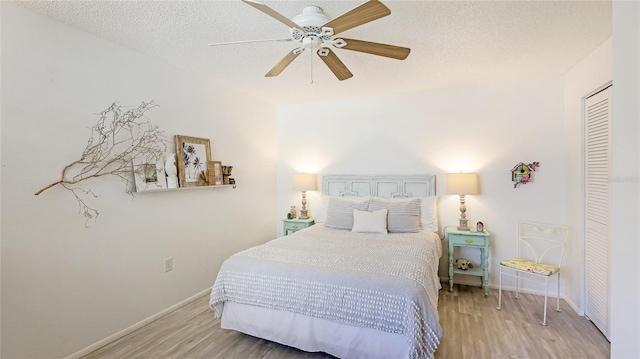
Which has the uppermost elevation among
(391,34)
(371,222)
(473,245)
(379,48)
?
(391,34)

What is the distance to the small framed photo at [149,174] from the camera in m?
2.51

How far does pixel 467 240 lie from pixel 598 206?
1.14m

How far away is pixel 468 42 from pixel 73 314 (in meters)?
3.67

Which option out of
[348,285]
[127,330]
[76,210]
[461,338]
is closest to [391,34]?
[348,285]

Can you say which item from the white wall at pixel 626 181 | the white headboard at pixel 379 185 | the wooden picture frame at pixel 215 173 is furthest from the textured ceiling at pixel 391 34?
the white headboard at pixel 379 185

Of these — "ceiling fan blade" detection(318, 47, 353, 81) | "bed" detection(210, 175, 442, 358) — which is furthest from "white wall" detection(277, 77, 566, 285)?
"ceiling fan blade" detection(318, 47, 353, 81)

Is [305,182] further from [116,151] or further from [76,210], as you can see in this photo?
[76,210]

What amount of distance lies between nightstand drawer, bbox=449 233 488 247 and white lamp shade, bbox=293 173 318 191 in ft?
6.20

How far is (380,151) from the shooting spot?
155 inches

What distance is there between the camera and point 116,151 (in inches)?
94.4

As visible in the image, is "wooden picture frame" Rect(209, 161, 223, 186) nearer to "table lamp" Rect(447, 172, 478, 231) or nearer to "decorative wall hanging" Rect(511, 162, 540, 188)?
"table lamp" Rect(447, 172, 478, 231)

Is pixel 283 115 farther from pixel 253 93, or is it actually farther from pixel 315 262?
pixel 315 262

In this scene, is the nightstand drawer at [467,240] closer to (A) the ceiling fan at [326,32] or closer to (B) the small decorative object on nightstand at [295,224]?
(B) the small decorative object on nightstand at [295,224]

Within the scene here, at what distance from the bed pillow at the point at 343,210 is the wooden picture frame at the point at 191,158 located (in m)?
1.55
